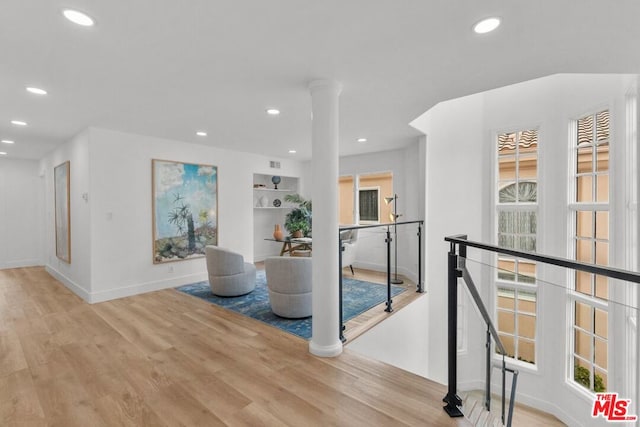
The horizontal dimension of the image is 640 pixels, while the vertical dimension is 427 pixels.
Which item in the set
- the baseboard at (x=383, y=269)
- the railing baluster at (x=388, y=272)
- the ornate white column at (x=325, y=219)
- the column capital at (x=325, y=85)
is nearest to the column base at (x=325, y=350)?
the ornate white column at (x=325, y=219)

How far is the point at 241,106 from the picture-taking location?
3.33m

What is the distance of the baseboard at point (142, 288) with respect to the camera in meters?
4.12

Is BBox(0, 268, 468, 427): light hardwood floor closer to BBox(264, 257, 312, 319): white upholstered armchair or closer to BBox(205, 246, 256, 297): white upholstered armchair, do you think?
BBox(264, 257, 312, 319): white upholstered armchair

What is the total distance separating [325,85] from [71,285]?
16.7 feet

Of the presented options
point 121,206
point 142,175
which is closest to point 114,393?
point 121,206

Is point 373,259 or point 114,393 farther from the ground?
point 373,259

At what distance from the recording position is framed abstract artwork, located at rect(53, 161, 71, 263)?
15.6ft

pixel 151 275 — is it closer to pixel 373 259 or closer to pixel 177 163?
pixel 177 163

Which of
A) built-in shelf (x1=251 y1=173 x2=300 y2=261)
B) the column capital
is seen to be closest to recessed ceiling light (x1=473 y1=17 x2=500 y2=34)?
the column capital

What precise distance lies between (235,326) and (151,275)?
2.24 m

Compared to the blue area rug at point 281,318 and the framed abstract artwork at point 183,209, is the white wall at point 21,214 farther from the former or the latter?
the blue area rug at point 281,318

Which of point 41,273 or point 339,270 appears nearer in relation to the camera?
point 339,270

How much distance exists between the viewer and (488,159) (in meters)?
5.07

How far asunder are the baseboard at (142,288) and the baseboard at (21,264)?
14.0 feet
